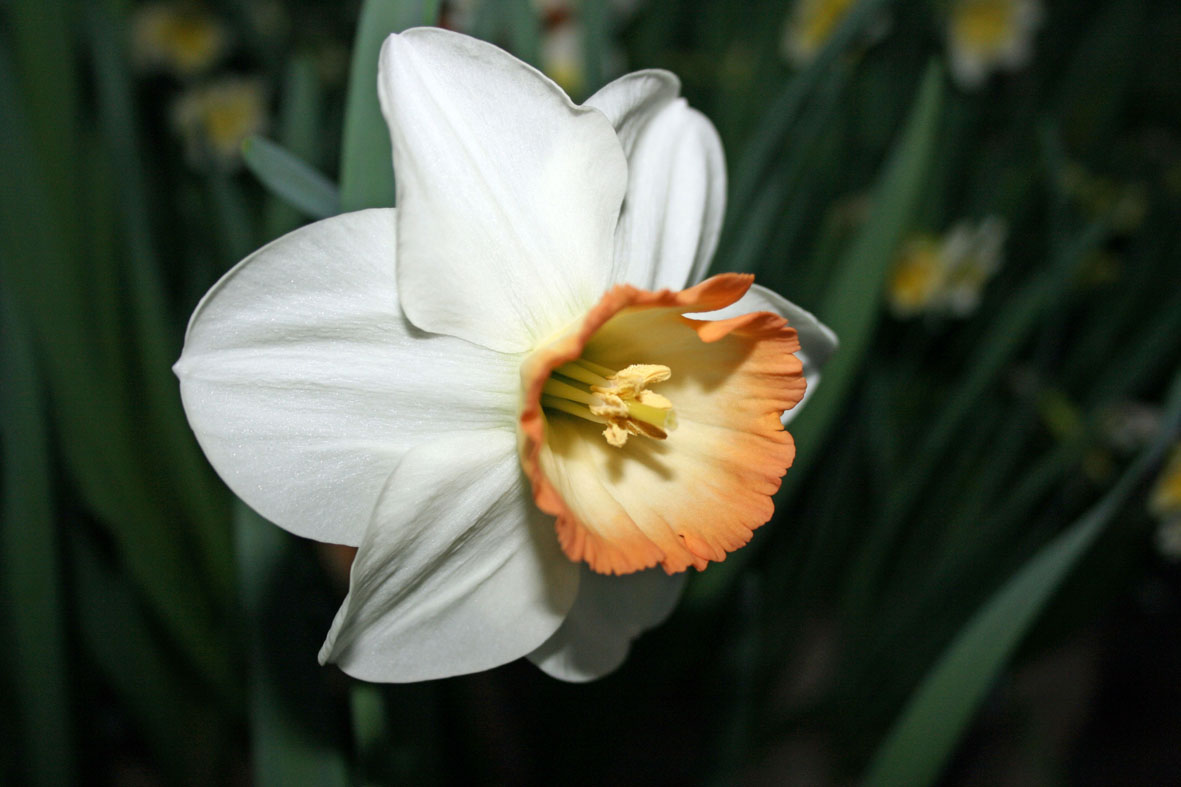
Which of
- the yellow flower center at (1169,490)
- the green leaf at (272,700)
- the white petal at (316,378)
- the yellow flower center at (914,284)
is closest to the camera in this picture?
the white petal at (316,378)

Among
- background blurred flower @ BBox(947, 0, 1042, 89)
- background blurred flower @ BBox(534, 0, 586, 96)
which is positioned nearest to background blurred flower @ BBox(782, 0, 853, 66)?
background blurred flower @ BBox(947, 0, 1042, 89)

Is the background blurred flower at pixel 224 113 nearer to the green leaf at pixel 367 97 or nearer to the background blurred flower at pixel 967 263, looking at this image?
the green leaf at pixel 367 97

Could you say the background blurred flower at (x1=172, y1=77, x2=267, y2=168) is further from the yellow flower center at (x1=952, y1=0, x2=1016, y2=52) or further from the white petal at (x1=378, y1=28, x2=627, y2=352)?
the yellow flower center at (x1=952, y1=0, x2=1016, y2=52)

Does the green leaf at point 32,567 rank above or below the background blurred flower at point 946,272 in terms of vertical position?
below

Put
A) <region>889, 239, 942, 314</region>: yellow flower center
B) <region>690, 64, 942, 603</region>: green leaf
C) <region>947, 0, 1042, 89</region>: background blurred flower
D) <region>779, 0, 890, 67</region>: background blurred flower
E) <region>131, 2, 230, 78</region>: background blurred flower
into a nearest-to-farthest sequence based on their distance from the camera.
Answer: <region>690, 64, 942, 603</region>: green leaf < <region>889, 239, 942, 314</region>: yellow flower center < <region>779, 0, 890, 67</region>: background blurred flower < <region>947, 0, 1042, 89</region>: background blurred flower < <region>131, 2, 230, 78</region>: background blurred flower

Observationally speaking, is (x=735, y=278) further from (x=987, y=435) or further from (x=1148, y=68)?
(x=1148, y=68)

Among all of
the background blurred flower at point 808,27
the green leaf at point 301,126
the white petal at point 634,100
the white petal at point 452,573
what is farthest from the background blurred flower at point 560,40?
the white petal at point 452,573

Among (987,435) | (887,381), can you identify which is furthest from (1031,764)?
(887,381)
